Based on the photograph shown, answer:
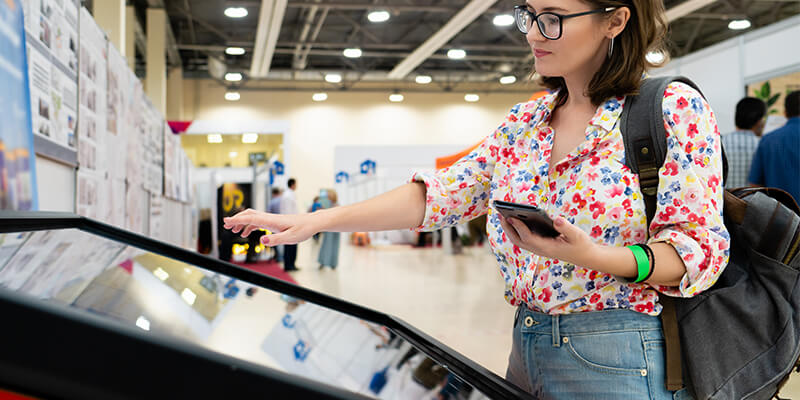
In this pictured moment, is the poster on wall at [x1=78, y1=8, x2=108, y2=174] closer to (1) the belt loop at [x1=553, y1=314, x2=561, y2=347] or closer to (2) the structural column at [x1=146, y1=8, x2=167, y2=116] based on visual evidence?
(1) the belt loop at [x1=553, y1=314, x2=561, y2=347]

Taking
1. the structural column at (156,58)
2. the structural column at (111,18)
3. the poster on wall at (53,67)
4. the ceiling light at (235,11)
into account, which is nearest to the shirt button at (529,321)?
the poster on wall at (53,67)

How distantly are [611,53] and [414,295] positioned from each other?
6276 mm

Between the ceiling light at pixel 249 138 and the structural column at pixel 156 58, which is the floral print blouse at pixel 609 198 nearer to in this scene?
the structural column at pixel 156 58

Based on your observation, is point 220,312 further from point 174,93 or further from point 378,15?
point 174,93

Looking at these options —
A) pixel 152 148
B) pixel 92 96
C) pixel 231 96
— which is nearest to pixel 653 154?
pixel 92 96

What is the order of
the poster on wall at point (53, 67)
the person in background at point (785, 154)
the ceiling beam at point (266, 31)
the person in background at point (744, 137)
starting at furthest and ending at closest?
the ceiling beam at point (266, 31) < the person in background at point (744, 137) < the person in background at point (785, 154) < the poster on wall at point (53, 67)

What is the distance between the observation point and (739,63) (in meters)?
6.96

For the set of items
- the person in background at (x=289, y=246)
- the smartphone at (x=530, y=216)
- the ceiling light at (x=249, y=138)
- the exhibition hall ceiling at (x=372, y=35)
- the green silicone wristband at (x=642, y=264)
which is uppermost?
the exhibition hall ceiling at (x=372, y=35)

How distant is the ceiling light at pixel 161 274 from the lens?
97cm

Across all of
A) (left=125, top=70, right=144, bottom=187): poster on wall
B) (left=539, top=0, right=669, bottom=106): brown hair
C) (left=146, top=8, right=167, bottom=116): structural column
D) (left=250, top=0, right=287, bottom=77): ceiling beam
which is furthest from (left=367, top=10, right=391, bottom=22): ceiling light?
(left=539, top=0, right=669, bottom=106): brown hair

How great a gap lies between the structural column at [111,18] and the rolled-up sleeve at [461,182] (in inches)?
216

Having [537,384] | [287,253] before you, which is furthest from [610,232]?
[287,253]

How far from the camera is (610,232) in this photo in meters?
0.99

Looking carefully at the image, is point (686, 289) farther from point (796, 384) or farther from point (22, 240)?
point (796, 384)
